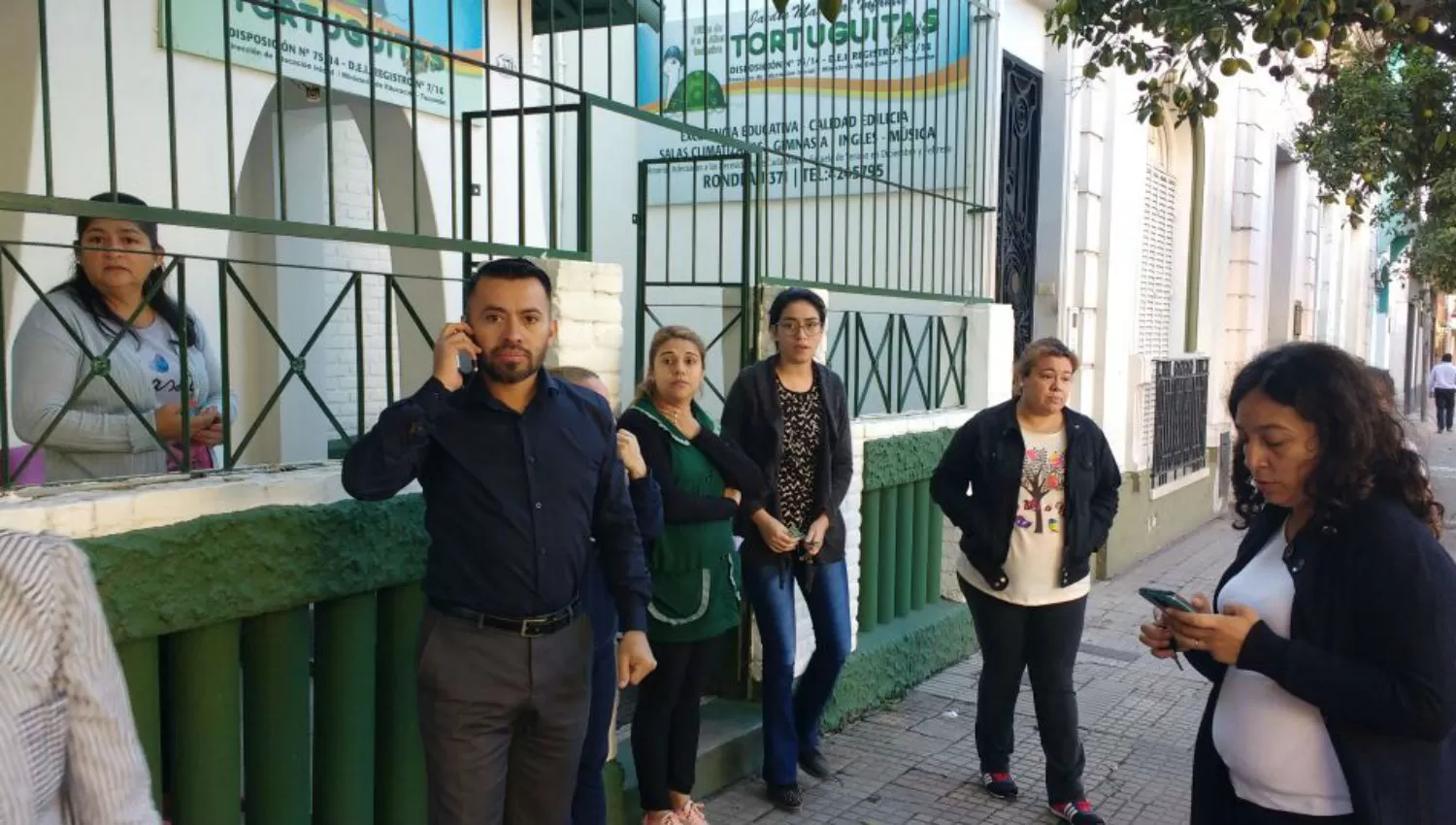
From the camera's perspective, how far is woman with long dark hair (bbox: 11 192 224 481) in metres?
2.70

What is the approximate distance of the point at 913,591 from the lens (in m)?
6.11

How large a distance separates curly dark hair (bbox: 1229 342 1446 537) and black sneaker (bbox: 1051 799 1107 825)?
2346 mm

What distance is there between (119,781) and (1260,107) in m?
12.6

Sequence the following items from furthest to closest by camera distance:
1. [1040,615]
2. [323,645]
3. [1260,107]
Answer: [1260,107], [1040,615], [323,645]

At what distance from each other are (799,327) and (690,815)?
5.77 ft

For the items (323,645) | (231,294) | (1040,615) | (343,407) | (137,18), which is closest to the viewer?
(323,645)

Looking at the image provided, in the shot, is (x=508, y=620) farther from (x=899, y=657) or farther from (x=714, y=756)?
(x=899, y=657)

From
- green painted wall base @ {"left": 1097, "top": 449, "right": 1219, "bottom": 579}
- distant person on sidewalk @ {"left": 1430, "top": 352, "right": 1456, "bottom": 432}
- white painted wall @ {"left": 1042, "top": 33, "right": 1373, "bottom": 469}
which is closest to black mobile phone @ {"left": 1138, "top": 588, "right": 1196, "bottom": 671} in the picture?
white painted wall @ {"left": 1042, "top": 33, "right": 1373, "bottom": 469}

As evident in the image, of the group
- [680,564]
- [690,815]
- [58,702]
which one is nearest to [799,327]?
[680,564]

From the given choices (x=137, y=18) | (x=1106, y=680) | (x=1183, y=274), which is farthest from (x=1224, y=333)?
(x=137, y=18)

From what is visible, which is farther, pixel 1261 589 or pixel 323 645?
pixel 323 645

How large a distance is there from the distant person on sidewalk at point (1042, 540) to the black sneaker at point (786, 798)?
82 centimetres

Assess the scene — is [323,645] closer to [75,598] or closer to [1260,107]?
[75,598]

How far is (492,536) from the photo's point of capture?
2.70m
